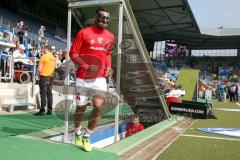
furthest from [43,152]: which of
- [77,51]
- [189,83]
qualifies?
[189,83]

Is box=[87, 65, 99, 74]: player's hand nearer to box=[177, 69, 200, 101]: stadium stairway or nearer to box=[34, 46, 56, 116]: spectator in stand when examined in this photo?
box=[34, 46, 56, 116]: spectator in stand

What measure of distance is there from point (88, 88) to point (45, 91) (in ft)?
16.7

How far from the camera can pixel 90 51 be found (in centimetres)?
463

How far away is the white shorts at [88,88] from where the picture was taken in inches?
182

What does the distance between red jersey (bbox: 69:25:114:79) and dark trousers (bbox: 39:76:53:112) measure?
491 centimetres

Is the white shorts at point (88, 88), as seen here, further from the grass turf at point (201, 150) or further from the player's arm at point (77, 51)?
the grass turf at point (201, 150)

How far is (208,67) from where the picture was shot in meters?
52.5

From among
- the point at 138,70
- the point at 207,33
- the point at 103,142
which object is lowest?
the point at 103,142

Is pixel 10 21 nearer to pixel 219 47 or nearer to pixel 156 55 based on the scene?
pixel 156 55

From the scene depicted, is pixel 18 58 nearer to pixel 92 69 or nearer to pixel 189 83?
pixel 189 83

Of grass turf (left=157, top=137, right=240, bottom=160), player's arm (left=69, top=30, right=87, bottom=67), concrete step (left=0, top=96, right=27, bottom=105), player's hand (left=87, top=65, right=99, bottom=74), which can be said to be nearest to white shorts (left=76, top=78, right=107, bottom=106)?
player's hand (left=87, top=65, right=99, bottom=74)

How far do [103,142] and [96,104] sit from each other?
3.15 metres

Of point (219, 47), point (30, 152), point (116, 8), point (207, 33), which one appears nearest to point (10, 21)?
point (116, 8)

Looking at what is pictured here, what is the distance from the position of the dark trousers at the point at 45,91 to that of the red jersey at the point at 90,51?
491 centimetres
